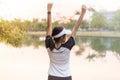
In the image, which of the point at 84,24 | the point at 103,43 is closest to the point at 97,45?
the point at 103,43

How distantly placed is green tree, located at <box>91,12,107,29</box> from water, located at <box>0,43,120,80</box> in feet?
1.15

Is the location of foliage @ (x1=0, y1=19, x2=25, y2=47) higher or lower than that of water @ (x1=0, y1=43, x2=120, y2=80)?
higher

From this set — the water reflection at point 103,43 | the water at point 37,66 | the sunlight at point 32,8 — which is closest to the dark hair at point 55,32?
the water at point 37,66

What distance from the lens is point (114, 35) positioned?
13.8ft

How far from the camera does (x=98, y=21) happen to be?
4027mm

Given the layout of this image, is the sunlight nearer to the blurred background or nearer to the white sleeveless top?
the blurred background

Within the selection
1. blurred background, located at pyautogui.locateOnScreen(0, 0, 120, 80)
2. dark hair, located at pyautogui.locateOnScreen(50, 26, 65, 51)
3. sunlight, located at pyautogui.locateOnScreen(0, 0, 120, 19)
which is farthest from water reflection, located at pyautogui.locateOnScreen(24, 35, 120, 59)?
dark hair, located at pyautogui.locateOnScreen(50, 26, 65, 51)

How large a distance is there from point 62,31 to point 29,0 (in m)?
2.47

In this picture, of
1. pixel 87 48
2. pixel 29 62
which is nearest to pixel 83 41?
pixel 87 48

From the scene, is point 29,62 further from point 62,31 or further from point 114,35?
point 62,31

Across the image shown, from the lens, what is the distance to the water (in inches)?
154

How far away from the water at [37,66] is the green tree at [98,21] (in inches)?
13.8

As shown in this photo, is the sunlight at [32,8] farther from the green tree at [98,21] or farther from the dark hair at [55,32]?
the dark hair at [55,32]

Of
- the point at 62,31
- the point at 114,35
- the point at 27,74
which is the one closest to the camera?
the point at 62,31
